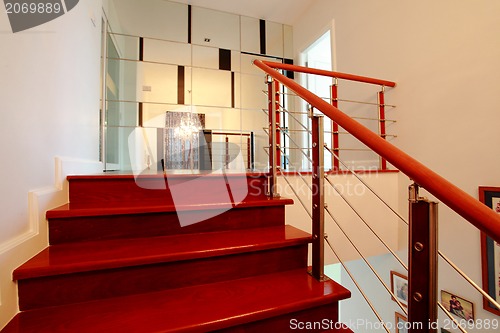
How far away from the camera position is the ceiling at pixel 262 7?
371 cm

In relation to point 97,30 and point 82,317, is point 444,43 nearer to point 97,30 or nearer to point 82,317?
point 82,317

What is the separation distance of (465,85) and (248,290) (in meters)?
2.13

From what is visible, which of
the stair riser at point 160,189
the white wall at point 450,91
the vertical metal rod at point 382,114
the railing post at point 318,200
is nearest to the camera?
the railing post at point 318,200

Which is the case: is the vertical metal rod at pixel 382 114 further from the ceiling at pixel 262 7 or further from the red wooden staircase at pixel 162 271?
the ceiling at pixel 262 7

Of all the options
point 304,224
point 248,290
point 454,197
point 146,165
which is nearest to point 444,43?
point 304,224

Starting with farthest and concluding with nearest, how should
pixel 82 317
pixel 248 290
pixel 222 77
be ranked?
pixel 222 77, pixel 248 290, pixel 82 317

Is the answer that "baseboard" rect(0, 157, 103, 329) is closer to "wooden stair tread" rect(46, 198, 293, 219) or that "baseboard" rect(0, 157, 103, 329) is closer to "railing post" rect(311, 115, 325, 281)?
"wooden stair tread" rect(46, 198, 293, 219)

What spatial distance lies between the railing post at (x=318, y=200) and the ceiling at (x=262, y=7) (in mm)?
3554

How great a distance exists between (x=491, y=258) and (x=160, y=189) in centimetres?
227

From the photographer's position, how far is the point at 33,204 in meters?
1.01

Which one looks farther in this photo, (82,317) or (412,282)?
(82,317)

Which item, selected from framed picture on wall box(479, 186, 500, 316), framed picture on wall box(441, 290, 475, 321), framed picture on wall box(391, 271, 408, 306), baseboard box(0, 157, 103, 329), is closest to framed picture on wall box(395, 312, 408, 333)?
framed picture on wall box(391, 271, 408, 306)

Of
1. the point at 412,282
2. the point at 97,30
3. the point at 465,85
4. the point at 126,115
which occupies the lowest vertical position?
the point at 412,282

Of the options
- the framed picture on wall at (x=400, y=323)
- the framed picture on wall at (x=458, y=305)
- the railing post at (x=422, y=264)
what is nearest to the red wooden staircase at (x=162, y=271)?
the railing post at (x=422, y=264)
